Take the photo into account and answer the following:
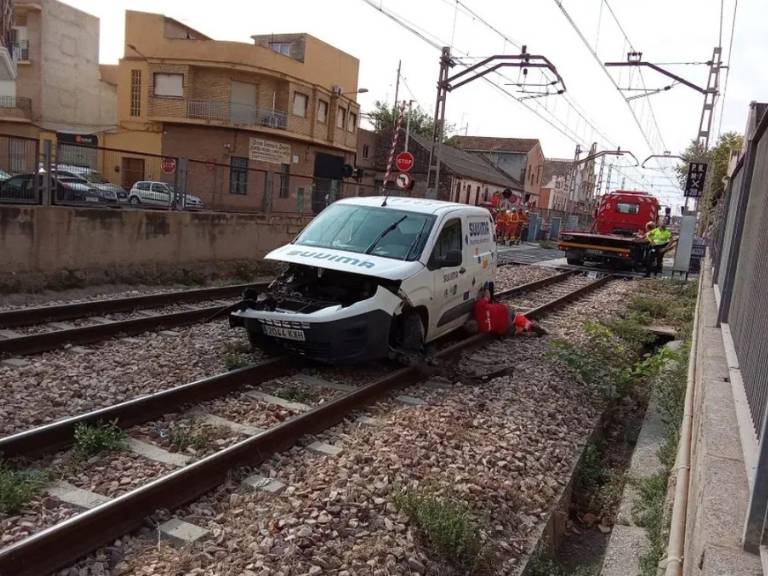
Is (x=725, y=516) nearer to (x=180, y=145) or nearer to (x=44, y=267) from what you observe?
(x=44, y=267)

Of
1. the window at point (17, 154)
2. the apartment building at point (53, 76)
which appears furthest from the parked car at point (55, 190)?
the apartment building at point (53, 76)

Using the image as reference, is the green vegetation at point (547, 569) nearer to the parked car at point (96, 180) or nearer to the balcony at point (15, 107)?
the parked car at point (96, 180)

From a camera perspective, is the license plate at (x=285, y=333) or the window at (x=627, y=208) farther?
the window at (x=627, y=208)

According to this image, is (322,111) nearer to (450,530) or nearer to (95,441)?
(95,441)

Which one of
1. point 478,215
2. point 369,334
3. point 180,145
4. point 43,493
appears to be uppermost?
point 180,145

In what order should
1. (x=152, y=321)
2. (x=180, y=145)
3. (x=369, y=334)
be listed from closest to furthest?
(x=369, y=334) → (x=152, y=321) → (x=180, y=145)

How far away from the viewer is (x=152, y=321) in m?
8.80

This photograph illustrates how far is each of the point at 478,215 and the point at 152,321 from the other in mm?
→ 4899

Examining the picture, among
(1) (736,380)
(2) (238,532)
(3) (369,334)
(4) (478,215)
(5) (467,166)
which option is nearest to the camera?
(2) (238,532)

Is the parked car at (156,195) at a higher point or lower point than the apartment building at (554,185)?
lower

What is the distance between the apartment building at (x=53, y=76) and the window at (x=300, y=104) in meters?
12.9

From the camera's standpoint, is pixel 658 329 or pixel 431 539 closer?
pixel 431 539

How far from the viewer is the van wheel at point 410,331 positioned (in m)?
7.56

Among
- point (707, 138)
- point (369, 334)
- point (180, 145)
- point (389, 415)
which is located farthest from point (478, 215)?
point (180, 145)
